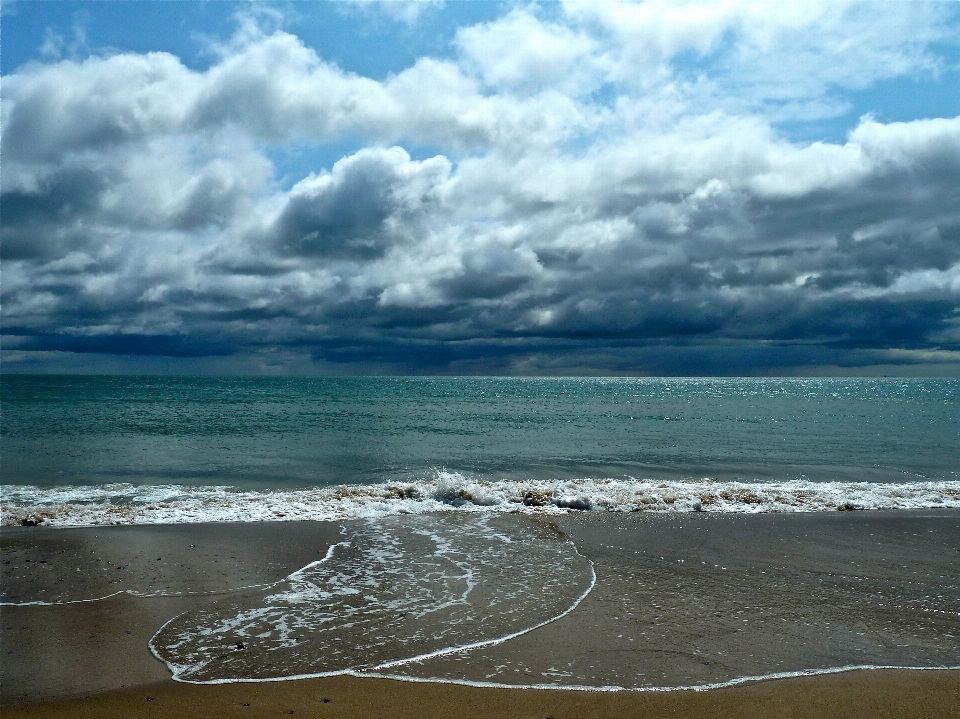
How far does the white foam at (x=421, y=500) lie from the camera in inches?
603

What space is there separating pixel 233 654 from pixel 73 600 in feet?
12.0

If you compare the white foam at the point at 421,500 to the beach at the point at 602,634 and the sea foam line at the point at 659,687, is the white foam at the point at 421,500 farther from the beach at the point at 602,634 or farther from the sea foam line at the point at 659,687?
the sea foam line at the point at 659,687

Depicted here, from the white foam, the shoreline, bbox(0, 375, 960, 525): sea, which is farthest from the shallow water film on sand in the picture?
bbox(0, 375, 960, 525): sea

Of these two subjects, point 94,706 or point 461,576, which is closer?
point 94,706

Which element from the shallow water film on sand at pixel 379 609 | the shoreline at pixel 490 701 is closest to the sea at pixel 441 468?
the shallow water film on sand at pixel 379 609

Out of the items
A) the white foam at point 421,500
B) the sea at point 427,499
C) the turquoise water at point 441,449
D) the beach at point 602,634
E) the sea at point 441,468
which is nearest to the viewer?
the beach at point 602,634

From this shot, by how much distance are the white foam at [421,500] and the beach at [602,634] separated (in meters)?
2.53

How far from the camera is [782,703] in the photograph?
19.6ft

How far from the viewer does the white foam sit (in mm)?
15320

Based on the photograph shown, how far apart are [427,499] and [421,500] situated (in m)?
0.18

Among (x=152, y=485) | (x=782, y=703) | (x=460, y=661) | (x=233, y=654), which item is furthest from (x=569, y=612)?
(x=152, y=485)

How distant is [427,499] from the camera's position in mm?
17000

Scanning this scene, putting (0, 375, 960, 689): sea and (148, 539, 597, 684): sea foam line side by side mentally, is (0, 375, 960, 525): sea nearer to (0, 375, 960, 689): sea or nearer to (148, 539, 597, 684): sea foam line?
(0, 375, 960, 689): sea

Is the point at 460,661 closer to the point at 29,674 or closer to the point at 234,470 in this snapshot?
the point at 29,674
